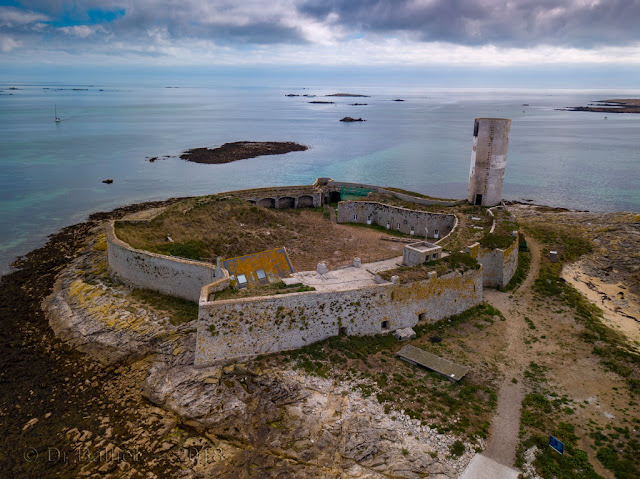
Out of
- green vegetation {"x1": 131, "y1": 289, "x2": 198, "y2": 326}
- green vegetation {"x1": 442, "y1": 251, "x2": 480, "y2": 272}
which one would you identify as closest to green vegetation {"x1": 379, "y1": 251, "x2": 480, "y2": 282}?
green vegetation {"x1": 442, "y1": 251, "x2": 480, "y2": 272}

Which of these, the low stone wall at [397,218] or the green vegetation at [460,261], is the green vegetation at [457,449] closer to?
the green vegetation at [460,261]

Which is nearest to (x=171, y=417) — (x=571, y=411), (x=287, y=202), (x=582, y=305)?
(x=571, y=411)

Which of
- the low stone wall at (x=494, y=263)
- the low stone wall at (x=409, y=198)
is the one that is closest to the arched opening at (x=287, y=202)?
the low stone wall at (x=409, y=198)

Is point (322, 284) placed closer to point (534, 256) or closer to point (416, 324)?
point (416, 324)

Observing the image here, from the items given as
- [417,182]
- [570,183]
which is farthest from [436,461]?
[570,183]

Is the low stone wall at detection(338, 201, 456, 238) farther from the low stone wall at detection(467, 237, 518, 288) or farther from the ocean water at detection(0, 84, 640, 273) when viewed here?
the ocean water at detection(0, 84, 640, 273)

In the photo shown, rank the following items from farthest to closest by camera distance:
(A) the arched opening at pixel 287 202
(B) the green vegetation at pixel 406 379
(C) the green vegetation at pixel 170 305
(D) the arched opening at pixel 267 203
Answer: (A) the arched opening at pixel 287 202
(D) the arched opening at pixel 267 203
(C) the green vegetation at pixel 170 305
(B) the green vegetation at pixel 406 379

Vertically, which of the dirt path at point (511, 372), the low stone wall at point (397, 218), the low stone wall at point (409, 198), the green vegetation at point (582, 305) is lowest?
the dirt path at point (511, 372)

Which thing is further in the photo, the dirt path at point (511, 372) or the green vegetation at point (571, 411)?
the dirt path at point (511, 372)
